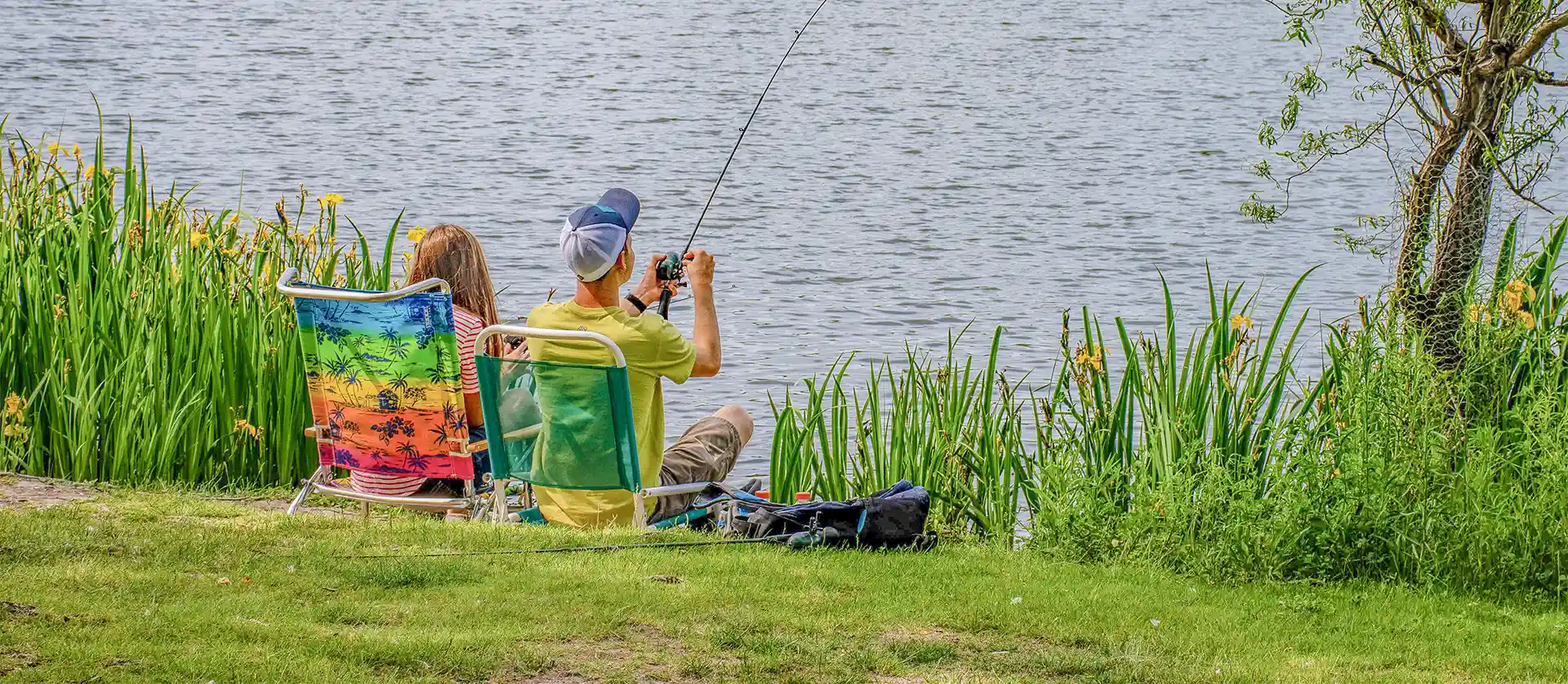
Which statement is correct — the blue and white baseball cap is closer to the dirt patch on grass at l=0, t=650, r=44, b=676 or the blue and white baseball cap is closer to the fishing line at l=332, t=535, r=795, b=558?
the fishing line at l=332, t=535, r=795, b=558

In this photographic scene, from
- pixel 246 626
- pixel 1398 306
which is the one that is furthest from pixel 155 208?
pixel 1398 306

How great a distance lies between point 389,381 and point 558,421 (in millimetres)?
620

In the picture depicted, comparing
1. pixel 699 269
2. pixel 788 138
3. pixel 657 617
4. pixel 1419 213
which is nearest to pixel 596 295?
pixel 699 269

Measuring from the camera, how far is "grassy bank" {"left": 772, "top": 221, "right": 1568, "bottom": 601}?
5328 mm

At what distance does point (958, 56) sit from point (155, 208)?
80.3 feet

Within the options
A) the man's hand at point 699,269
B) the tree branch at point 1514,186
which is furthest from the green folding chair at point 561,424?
the tree branch at point 1514,186

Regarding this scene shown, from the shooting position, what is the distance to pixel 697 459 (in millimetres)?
6062

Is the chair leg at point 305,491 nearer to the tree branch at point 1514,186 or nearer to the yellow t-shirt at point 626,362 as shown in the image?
the yellow t-shirt at point 626,362

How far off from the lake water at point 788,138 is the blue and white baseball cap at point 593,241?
344cm

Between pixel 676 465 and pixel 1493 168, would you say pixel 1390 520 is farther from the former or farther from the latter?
pixel 676 465

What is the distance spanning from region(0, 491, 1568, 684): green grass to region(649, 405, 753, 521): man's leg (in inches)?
19.3

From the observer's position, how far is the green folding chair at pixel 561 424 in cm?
543

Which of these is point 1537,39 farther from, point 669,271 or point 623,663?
point 623,663

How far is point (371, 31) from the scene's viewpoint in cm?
3447
